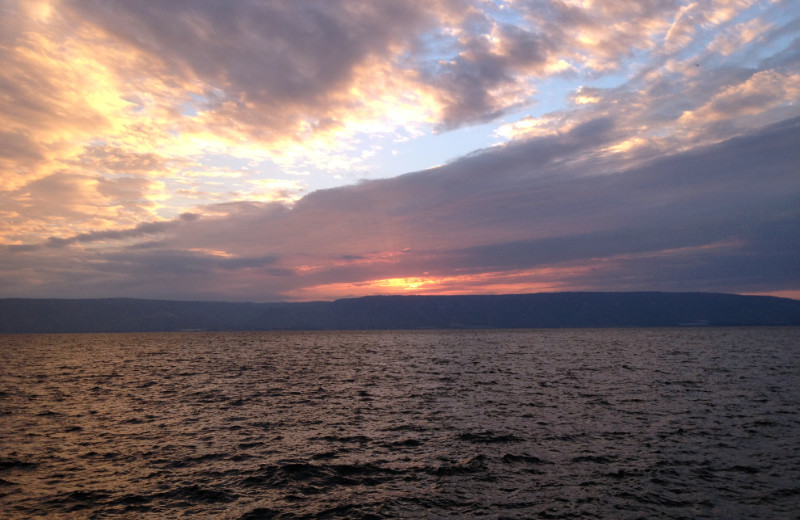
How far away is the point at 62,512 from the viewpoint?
736 inches

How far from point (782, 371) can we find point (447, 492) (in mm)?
74028

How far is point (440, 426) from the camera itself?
3422 centimetres

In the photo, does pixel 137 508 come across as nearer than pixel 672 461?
Yes

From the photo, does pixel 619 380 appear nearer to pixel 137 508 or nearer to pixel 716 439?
pixel 716 439

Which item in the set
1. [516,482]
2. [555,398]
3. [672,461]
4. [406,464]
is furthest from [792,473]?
[555,398]

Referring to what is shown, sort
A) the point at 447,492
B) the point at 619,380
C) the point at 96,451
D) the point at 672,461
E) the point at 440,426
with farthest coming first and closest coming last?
the point at 619,380 < the point at 440,426 < the point at 96,451 < the point at 672,461 < the point at 447,492

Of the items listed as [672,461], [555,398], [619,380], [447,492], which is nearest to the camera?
[447,492]

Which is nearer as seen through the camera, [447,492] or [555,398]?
[447,492]

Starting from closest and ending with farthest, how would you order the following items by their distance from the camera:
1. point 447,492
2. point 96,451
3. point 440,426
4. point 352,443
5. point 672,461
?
point 447,492, point 672,461, point 96,451, point 352,443, point 440,426

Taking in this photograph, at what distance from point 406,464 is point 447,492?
14.8 ft

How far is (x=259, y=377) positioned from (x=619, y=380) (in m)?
51.9

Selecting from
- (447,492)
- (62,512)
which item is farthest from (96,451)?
(447,492)

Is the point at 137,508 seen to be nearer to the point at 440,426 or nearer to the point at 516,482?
the point at 516,482

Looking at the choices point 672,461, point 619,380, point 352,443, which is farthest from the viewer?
point 619,380
